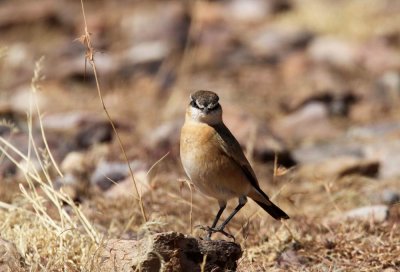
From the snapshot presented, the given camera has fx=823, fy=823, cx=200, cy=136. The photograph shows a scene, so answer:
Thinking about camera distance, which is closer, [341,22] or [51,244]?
[51,244]

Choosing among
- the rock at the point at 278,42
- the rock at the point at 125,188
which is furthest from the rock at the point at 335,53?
the rock at the point at 125,188

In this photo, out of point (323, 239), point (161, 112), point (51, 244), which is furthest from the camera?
point (161, 112)

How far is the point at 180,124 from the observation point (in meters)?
8.89

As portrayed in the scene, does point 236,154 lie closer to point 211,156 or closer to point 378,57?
point 211,156

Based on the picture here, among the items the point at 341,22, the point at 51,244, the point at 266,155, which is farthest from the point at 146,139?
the point at 341,22

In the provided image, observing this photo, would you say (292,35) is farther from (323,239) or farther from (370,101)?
(323,239)

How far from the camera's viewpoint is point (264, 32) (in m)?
A: 13.5

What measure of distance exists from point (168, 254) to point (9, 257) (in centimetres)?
86

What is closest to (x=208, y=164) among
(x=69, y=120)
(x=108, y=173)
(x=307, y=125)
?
(x=108, y=173)

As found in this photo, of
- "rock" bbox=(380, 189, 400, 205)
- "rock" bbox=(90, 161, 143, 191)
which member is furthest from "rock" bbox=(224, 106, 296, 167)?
"rock" bbox=(380, 189, 400, 205)

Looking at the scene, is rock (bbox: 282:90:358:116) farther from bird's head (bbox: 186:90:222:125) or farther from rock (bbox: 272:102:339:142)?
bird's head (bbox: 186:90:222:125)

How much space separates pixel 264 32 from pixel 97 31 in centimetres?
275

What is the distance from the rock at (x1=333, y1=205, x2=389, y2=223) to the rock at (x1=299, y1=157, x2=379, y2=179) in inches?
66.0

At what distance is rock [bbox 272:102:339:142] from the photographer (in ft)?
32.4
